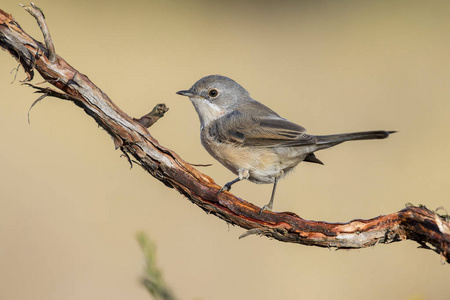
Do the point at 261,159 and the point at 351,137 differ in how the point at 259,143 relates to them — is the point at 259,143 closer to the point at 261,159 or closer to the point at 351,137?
the point at 261,159

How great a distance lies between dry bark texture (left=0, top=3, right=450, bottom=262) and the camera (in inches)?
75.3

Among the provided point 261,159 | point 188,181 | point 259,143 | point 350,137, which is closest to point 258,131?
point 259,143

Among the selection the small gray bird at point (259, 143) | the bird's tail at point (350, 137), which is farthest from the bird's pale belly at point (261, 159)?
the bird's tail at point (350, 137)

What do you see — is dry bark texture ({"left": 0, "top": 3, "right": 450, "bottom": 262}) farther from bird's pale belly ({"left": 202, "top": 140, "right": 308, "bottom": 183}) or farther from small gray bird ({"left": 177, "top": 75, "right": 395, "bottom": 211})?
bird's pale belly ({"left": 202, "top": 140, "right": 308, "bottom": 183})

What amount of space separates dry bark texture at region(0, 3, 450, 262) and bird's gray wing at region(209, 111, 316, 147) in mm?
1292

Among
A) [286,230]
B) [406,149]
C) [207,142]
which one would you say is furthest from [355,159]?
[286,230]

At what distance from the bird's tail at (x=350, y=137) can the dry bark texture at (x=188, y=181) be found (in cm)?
74

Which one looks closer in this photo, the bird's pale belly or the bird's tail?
the bird's tail

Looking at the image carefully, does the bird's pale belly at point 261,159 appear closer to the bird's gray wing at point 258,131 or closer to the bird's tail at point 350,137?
the bird's gray wing at point 258,131

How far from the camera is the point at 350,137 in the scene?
2914 mm

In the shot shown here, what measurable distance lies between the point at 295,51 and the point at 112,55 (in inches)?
130

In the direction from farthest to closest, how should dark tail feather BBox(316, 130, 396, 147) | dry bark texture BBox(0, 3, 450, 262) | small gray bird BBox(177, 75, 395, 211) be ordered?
small gray bird BBox(177, 75, 395, 211)
dark tail feather BBox(316, 130, 396, 147)
dry bark texture BBox(0, 3, 450, 262)

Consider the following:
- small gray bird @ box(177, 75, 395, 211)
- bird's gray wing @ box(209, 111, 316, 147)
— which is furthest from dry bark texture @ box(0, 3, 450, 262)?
bird's gray wing @ box(209, 111, 316, 147)

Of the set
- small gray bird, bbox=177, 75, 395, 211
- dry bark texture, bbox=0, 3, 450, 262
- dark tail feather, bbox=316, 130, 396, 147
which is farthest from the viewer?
small gray bird, bbox=177, 75, 395, 211
